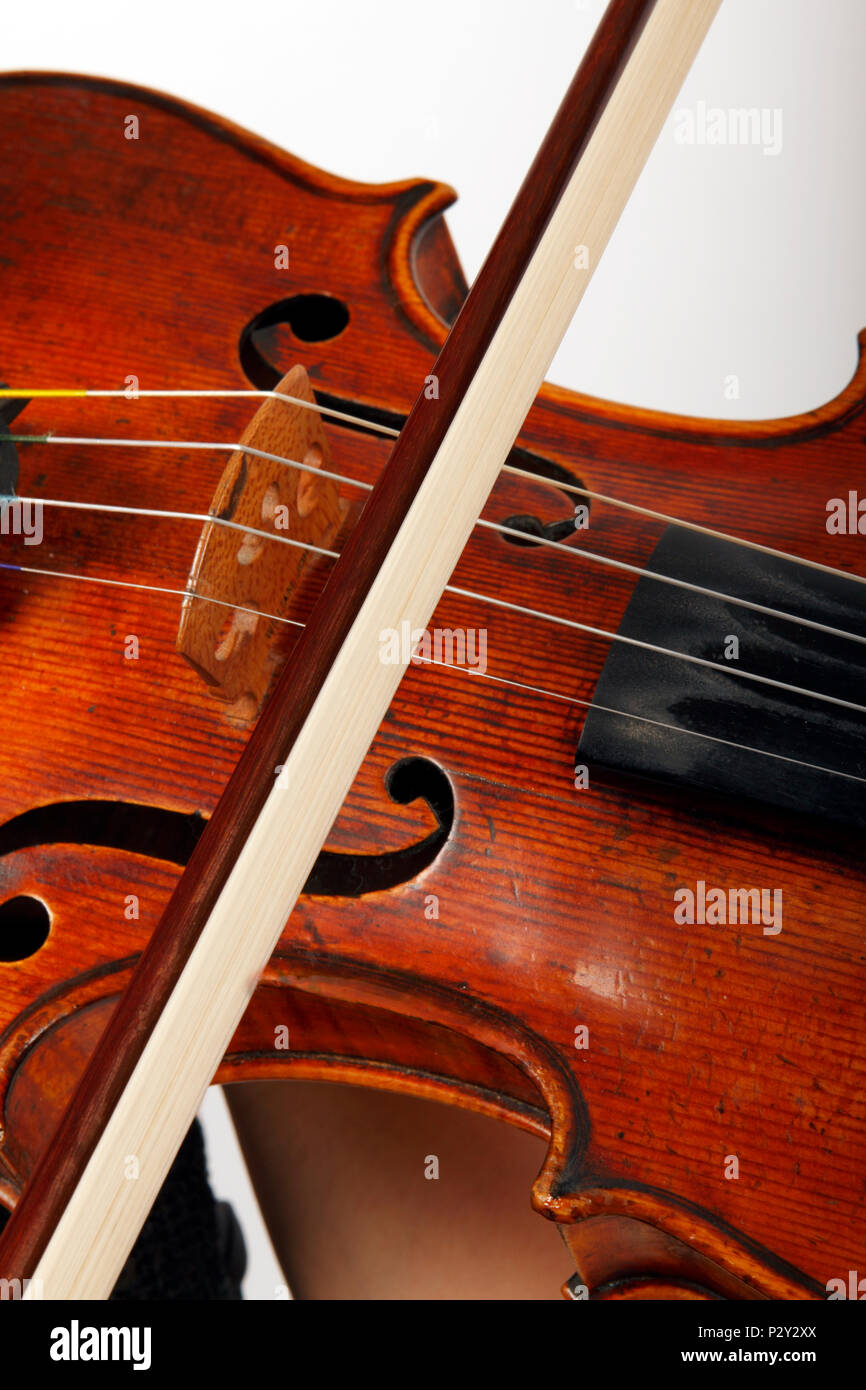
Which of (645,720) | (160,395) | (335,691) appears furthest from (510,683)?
(160,395)

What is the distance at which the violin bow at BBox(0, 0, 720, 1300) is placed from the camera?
0.40 metres

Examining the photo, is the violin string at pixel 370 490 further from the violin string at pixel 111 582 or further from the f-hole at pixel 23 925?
the f-hole at pixel 23 925

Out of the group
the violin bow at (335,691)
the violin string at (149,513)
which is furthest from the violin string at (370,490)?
the violin bow at (335,691)

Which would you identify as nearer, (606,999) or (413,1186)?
(606,999)

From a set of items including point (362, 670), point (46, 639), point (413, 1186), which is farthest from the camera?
point (413, 1186)

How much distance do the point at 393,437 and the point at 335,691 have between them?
0.34 m

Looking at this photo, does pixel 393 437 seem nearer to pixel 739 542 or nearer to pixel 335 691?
pixel 739 542

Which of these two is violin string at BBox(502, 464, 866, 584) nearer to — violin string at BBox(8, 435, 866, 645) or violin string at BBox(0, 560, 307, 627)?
violin string at BBox(8, 435, 866, 645)

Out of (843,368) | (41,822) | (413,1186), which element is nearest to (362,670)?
(41,822)

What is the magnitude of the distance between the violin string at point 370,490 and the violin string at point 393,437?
1 centimetres

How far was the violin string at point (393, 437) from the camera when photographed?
64cm

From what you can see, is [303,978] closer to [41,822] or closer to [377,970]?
[377,970]

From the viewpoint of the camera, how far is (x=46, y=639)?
26.9 inches
